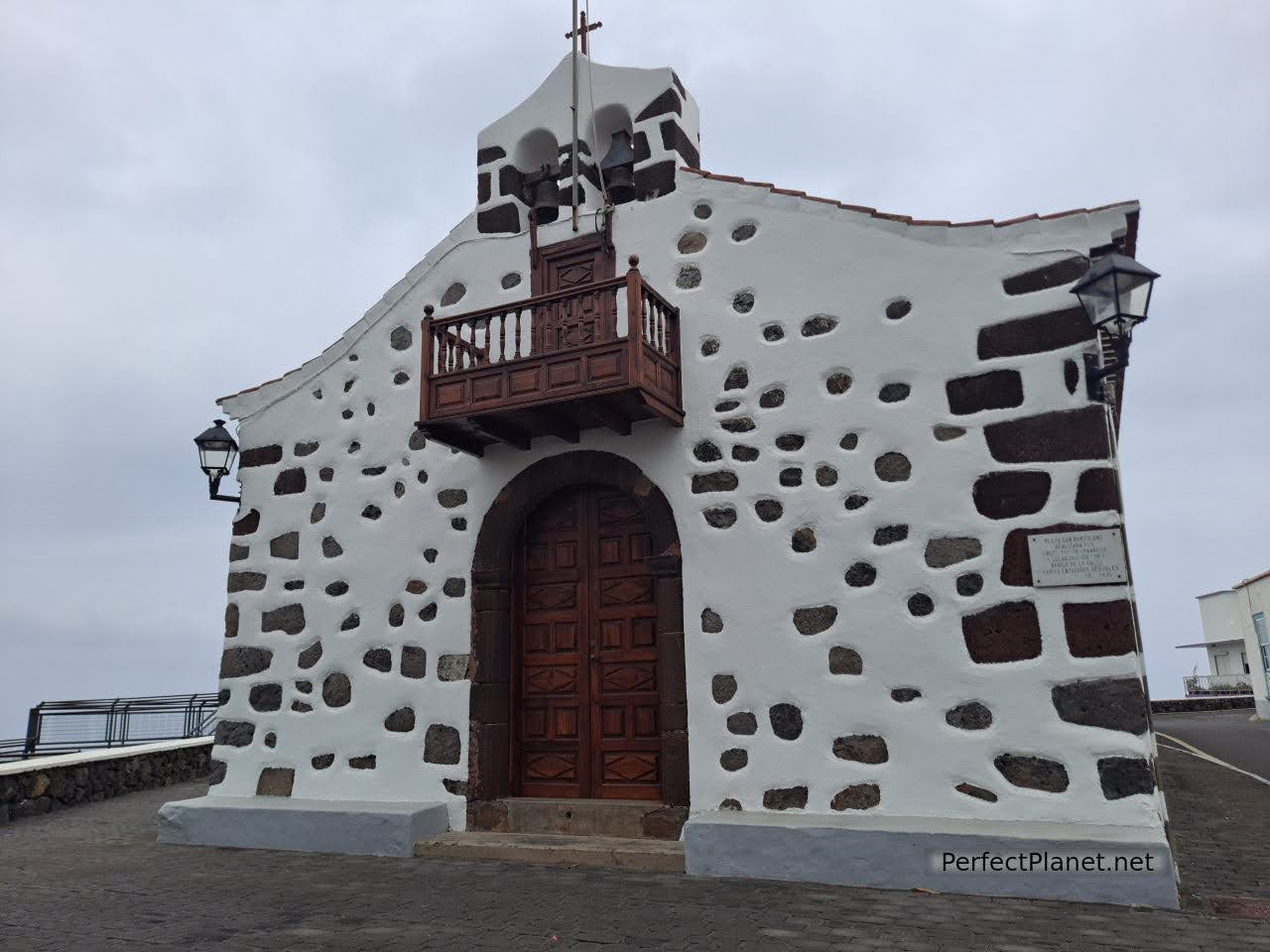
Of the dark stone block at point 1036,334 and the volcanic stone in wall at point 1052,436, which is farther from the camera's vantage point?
the dark stone block at point 1036,334

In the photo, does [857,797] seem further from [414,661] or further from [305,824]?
[305,824]

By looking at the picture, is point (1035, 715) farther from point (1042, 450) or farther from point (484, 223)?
point (484, 223)

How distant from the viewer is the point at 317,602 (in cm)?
750

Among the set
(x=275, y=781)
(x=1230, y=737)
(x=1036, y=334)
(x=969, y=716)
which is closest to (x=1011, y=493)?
(x=1036, y=334)

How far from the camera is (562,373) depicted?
6.09m

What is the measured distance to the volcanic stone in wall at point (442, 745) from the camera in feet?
21.8

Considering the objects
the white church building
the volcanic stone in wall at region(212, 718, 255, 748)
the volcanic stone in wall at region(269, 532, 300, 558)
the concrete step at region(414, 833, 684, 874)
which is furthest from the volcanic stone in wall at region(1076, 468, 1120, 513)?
the volcanic stone in wall at region(212, 718, 255, 748)

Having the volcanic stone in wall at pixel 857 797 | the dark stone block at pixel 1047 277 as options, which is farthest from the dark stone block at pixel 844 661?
the dark stone block at pixel 1047 277

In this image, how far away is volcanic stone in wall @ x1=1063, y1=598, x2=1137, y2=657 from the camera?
5.06 m

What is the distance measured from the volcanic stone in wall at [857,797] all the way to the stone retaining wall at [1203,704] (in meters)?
21.8

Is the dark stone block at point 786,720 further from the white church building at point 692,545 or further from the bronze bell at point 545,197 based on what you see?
the bronze bell at point 545,197

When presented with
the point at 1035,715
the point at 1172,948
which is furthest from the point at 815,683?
the point at 1172,948

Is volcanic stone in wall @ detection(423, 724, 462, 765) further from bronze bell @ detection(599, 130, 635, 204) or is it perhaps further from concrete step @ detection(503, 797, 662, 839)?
bronze bell @ detection(599, 130, 635, 204)

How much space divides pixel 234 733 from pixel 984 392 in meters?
6.41
